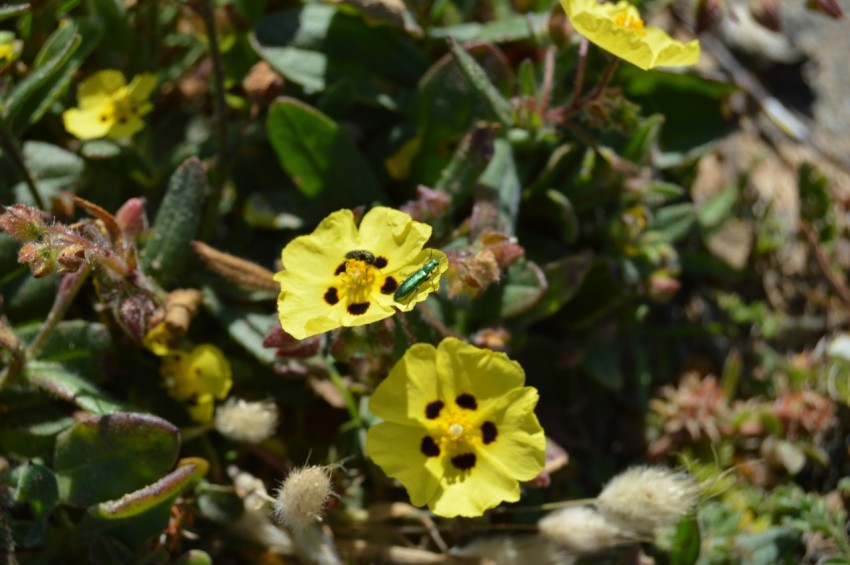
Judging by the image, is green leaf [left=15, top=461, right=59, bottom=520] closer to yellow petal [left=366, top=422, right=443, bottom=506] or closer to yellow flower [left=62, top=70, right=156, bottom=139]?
yellow petal [left=366, top=422, right=443, bottom=506]

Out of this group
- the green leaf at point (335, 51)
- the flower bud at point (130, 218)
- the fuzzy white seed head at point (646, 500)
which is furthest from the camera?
the green leaf at point (335, 51)

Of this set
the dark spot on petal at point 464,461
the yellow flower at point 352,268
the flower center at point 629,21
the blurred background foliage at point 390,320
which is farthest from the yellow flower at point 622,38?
the dark spot on petal at point 464,461

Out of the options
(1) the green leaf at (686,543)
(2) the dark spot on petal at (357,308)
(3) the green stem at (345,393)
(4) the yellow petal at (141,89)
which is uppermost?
(4) the yellow petal at (141,89)

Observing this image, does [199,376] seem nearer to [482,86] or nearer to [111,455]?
[111,455]

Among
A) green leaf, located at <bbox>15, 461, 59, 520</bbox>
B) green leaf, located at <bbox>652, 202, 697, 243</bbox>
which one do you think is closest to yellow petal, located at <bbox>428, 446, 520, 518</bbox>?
green leaf, located at <bbox>15, 461, 59, 520</bbox>

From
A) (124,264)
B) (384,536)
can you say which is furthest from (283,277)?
(384,536)

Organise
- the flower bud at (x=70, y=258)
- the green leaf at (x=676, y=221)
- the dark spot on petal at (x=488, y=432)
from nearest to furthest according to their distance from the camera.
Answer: the flower bud at (x=70, y=258), the dark spot on petal at (x=488, y=432), the green leaf at (x=676, y=221)

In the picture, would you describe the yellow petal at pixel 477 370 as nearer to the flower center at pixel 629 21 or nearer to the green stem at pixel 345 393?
the green stem at pixel 345 393

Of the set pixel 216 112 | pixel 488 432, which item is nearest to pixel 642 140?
pixel 488 432
